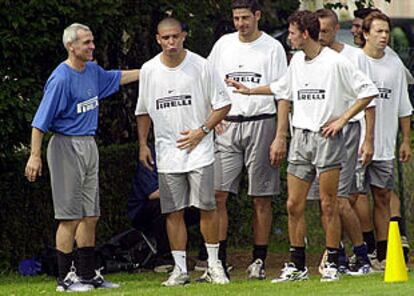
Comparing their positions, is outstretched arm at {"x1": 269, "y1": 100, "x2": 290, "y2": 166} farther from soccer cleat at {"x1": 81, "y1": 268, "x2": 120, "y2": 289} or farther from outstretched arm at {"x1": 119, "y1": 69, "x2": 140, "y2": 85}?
soccer cleat at {"x1": 81, "y1": 268, "x2": 120, "y2": 289}

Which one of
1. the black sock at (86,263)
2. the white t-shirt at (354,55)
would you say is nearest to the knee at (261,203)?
the white t-shirt at (354,55)

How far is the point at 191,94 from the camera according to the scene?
1241 cm

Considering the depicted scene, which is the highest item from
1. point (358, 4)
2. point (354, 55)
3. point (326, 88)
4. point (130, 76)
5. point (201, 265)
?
point (358, 4)

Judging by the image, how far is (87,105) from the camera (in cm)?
1228

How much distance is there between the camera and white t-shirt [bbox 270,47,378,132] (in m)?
12.1

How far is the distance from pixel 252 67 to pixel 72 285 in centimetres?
255

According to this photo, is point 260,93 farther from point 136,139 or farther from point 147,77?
point 136,139

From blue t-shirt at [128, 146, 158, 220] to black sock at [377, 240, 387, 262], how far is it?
221 cm

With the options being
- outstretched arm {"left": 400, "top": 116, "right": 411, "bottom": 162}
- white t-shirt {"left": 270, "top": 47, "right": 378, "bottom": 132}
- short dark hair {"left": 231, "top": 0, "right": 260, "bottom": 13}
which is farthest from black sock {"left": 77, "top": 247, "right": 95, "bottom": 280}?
outstretched arm {"left": 400, "top": 116, "right": 411, "bottom": 162}

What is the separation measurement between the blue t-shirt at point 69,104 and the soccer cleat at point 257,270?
1981 mm

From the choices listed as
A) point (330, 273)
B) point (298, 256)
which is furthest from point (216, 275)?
point (330, 273)

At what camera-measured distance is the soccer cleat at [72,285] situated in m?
12.2

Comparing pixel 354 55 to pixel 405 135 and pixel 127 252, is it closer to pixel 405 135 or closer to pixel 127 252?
pixel 405 135

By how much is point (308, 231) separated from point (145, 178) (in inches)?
120
